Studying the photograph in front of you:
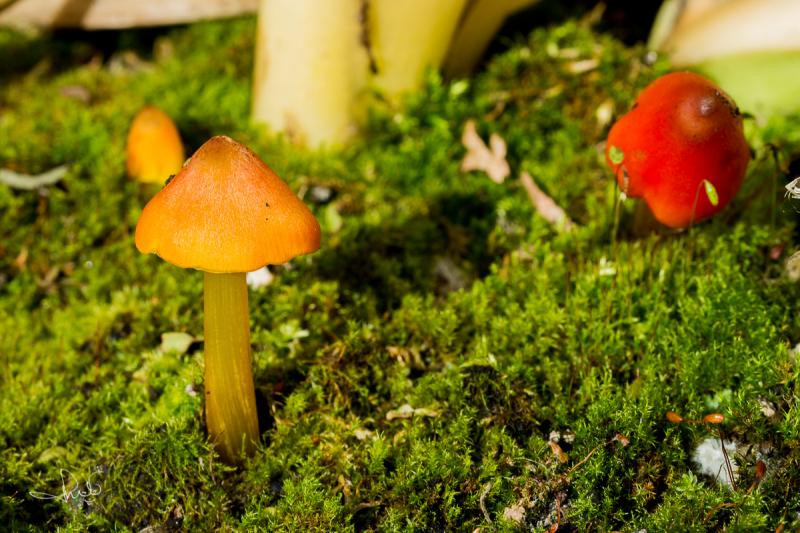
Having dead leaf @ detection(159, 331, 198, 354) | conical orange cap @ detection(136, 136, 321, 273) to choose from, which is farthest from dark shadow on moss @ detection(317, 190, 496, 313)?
conical orange cap @ detection(136, 136, 321, 273)

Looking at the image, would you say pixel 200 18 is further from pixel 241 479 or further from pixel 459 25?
pixel 241 479

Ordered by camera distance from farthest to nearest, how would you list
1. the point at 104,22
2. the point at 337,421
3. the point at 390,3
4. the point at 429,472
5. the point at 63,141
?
the point at 104,22 → the point at 63,141 → the point at 390,3 → the point at 337,421 → the point at 429,472

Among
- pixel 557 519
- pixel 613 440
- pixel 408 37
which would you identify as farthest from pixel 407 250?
pixel 557 519

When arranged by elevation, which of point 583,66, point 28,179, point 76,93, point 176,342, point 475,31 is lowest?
point 176,342

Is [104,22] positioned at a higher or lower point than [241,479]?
higher

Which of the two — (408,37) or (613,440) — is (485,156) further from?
(613,440)

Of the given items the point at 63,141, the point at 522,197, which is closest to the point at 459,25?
the point at 522,197
